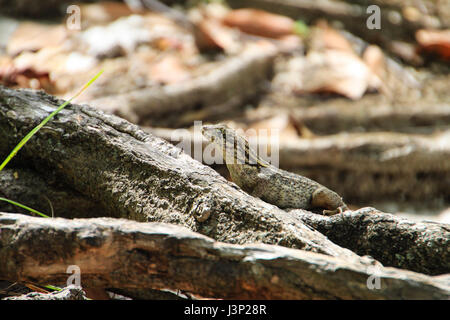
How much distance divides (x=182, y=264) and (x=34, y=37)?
19.4ft

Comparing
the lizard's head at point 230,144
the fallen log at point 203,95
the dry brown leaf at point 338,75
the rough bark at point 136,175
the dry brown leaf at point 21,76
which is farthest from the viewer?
the dry brown leaf at point 338,75

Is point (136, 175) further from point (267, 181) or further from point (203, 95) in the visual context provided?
point (203, 95)

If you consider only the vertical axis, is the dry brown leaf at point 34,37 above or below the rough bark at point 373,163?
above

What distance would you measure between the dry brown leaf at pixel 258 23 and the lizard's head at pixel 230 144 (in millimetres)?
5028

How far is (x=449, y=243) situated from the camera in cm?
271

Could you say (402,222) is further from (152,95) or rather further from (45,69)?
(45,69)

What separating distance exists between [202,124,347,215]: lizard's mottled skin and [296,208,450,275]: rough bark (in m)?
0.54

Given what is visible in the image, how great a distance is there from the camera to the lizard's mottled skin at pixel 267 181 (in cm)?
359

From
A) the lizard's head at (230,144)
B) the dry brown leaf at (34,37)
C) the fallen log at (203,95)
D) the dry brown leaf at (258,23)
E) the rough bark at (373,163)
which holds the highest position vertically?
the dry brown leaf at (258,23)

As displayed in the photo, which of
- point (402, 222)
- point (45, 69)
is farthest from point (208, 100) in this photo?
point (402, 222)

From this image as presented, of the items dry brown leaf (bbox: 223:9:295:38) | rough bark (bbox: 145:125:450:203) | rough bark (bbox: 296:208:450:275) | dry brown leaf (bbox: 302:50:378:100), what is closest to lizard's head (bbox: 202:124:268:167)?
rough bark (bbox: 296:208:450:275)

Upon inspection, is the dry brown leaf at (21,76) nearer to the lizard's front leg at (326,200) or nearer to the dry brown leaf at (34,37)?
the dry brown leaf at (34,37)

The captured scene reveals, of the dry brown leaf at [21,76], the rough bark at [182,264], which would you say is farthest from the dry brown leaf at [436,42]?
the rough bark at [182,264]

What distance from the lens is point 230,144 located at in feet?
12.5
